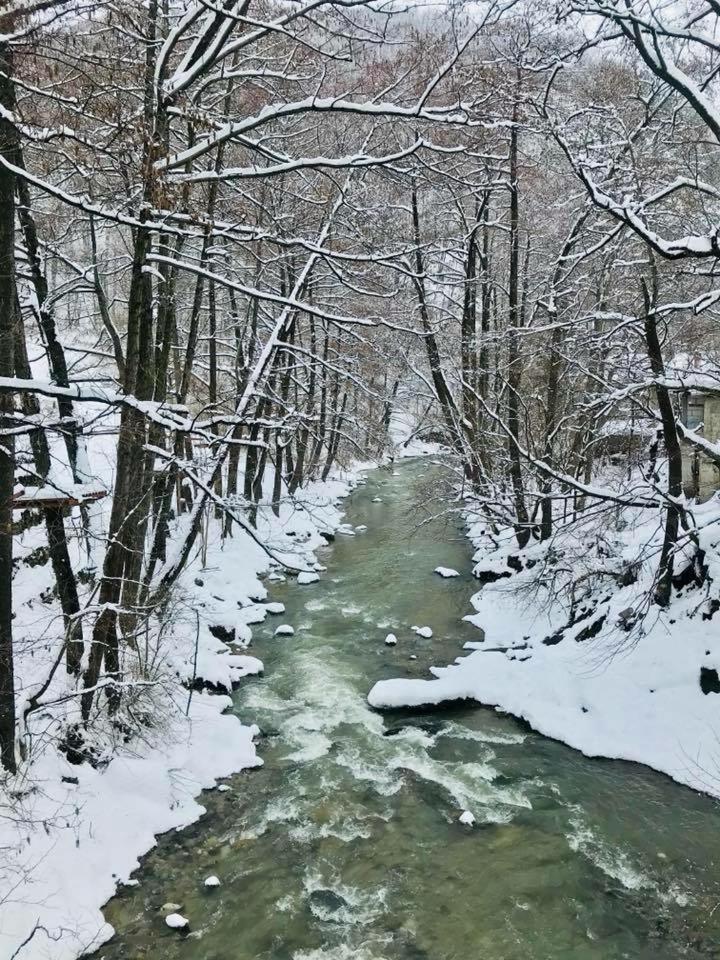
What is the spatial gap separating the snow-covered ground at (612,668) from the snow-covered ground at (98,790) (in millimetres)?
2529

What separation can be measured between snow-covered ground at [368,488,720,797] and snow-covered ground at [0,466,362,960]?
253 centimetres

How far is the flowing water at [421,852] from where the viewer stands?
5676 millimetres

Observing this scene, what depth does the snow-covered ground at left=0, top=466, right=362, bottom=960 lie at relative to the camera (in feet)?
18.3

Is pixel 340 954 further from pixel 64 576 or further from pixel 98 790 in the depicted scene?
pixel 64 576

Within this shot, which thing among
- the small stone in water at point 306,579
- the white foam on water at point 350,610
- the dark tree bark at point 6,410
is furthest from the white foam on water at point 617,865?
the small stone in water at point 306,579

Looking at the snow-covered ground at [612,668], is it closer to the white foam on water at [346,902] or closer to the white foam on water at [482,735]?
the white foam on water at [482,735]

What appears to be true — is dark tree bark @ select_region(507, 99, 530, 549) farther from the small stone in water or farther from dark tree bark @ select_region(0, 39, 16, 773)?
dark tree bark @ select_region(0, 39, 16, 773)

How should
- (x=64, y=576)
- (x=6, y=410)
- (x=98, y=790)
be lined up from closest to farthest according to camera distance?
(x=6, y=410), (x=98, y=790), (x=64, y=576)

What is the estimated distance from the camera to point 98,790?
7055mm

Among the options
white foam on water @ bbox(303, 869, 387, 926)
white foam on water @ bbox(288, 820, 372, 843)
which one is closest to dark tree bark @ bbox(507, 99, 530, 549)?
white foam on water @ bbox(288, 820, 372, 843)

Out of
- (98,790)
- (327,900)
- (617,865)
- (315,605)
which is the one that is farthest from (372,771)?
(315,605)

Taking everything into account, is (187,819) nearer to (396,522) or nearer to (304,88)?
(304,88)

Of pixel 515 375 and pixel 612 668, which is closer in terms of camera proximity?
pixel 612 668

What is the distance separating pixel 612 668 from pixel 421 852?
4.44 m
